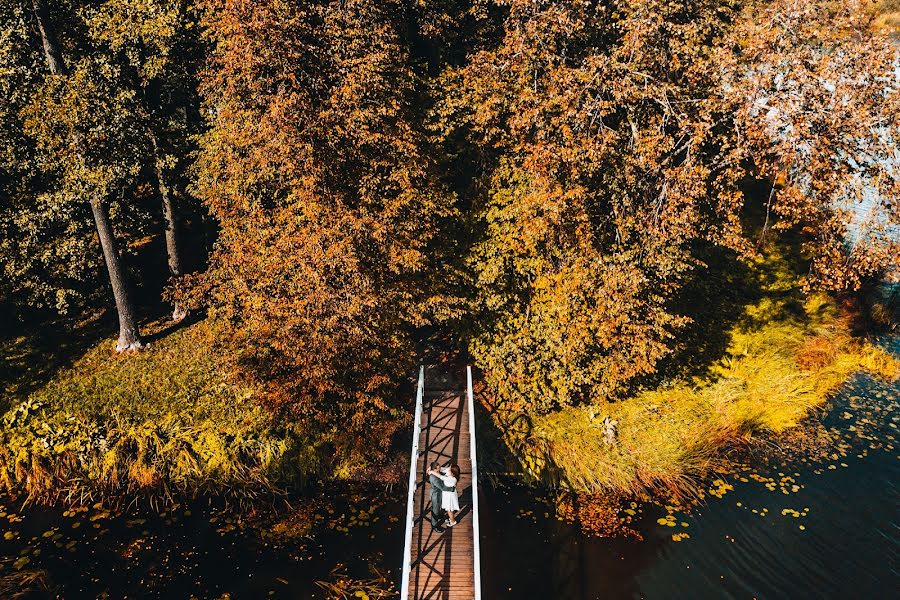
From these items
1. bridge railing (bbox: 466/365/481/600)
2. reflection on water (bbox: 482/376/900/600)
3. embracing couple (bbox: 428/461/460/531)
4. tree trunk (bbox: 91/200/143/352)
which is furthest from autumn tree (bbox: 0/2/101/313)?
reflection on water (bbox: 482/376/900/600)

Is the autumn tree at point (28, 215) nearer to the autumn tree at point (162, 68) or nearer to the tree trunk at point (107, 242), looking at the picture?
the tree trunk at point (107, 242)

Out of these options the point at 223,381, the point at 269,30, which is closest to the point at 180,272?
the point at 223,381

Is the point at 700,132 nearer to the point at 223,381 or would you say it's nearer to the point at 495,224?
the point at 495,224

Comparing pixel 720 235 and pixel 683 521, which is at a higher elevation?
pixel 720 235

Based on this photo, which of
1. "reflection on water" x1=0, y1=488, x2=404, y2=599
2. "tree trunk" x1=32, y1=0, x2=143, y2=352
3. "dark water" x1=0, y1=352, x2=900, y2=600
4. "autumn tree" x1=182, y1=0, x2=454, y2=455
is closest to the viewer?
"reflection on water" x1=0, y1=488, x2=404, y2=599

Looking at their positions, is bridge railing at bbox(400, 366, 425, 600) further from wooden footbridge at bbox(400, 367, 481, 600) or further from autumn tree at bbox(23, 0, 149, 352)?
autumn tree at bbox(23, 0, 149, 352)

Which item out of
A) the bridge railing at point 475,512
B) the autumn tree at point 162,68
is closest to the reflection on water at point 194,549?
the bridge railing at point 475,512
